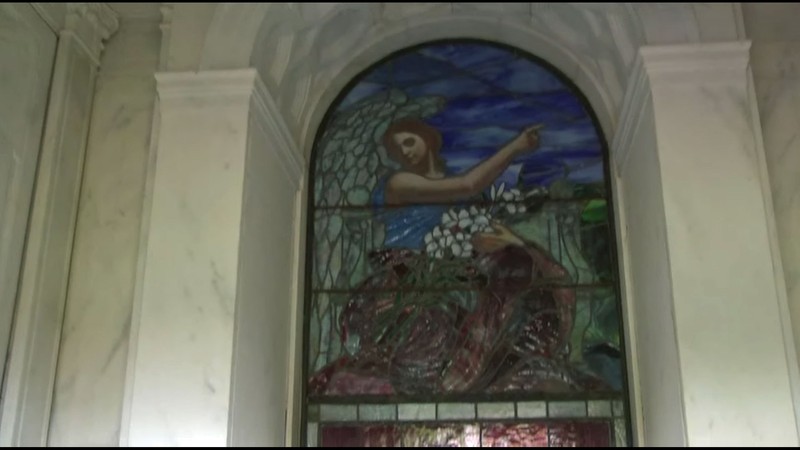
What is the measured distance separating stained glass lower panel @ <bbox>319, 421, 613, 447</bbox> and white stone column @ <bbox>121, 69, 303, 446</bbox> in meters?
0.34

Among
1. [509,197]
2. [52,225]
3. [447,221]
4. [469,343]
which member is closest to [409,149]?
[447,221]

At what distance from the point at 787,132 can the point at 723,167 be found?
664 mm

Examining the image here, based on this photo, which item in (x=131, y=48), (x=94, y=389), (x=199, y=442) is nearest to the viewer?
(x=199, y=442)

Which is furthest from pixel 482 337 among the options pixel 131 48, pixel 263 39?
pixel 131 48

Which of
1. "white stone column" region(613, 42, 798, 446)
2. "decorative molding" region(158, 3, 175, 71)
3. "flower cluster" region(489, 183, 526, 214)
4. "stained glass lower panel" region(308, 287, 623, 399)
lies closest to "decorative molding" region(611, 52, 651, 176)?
"white stone column" region(613, 42, 798, 446)

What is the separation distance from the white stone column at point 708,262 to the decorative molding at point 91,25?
2.41 m

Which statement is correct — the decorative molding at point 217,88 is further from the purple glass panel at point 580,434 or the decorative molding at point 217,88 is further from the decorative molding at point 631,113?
the purple glass panel at point 580,434

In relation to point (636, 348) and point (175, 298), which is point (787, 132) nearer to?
point (636, 348)

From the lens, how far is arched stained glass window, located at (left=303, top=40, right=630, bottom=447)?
399 centimetres

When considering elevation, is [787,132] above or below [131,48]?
below

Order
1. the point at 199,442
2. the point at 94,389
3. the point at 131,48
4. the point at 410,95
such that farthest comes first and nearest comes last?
the point at 410,95 < the point at 131,48 < the point at 94,389 < the point at 199,442

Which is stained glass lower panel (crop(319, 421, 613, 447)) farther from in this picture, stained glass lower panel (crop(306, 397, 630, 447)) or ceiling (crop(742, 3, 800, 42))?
ceiling (crop(742, 3, 800, 42))

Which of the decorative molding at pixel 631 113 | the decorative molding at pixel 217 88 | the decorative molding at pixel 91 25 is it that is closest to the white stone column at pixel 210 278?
the decorative molding at pixel 217 88

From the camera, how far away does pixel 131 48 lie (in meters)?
4.26
